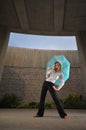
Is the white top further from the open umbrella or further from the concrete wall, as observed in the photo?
the concrete wall

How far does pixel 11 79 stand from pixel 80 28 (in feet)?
37.7

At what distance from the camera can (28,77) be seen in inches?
936

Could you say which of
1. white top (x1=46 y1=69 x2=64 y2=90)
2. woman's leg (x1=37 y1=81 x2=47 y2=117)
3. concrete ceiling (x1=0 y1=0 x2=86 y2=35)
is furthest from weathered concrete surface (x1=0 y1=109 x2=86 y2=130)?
concrete ceiling (x1=0 y1=0 x2=86 y2=35)

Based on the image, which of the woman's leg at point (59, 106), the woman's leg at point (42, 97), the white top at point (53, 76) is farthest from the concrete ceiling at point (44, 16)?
the woman's leg at point (59, 106)

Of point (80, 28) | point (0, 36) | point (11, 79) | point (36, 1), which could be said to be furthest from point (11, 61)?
point (36, 1)

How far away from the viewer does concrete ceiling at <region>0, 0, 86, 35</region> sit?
35.1 feet

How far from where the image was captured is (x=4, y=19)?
41.3 ft

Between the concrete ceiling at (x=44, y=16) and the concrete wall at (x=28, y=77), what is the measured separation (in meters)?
9.86

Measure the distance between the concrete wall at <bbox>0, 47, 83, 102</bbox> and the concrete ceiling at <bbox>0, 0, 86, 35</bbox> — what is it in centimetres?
986

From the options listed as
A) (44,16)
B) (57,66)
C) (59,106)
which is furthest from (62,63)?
(44,16)

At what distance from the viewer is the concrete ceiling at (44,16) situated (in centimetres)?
1071

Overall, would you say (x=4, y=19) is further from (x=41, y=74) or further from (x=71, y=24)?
(x=41, y=74)

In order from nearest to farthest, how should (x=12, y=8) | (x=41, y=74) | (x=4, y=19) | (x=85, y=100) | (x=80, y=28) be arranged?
(x=12, y=8) < (x=4, y=19) < (x=80, y=28) < (x=85, y=100) < (x=41, y=74)

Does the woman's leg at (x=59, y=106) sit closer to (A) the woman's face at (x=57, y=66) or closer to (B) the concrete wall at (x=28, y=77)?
(A) the woman's face at (x=57, y=66)
